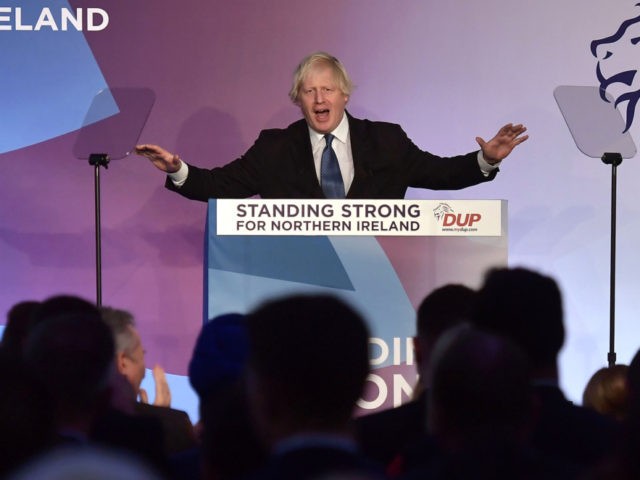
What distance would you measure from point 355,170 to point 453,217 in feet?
2.50

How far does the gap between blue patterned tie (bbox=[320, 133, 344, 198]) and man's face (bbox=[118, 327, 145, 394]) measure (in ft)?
5.17

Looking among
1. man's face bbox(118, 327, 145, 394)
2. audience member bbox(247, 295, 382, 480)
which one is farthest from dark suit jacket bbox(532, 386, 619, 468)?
man's face bbox(118, 327, 145, 394)

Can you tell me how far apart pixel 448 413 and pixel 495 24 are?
15.1ft

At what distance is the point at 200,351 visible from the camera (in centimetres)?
215

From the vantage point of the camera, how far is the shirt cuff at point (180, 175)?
4.16m

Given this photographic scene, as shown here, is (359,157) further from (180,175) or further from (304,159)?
(180,175)

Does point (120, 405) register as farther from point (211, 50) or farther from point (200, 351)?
point (211, 50)

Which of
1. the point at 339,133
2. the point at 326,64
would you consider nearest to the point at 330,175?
the point at 339,133

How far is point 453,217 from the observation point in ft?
11.7

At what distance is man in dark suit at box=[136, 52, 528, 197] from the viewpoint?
425 centimetres

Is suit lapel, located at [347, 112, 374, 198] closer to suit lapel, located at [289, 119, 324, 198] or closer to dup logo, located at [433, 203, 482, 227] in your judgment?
suit lapel, located at [289, 119, 324, 198]

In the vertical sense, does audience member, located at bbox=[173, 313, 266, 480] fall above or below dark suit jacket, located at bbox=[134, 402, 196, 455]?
above

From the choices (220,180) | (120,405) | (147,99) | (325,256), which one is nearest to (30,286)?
(147,99)

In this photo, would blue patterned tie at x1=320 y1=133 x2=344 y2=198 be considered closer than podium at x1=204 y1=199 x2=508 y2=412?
No
